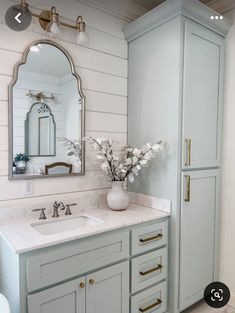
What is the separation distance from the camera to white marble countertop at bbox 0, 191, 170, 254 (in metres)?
1.27

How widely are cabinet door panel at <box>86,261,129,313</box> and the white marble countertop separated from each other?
0.84 feet

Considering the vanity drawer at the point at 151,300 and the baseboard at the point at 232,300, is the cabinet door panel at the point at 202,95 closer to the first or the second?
the vanity drawer at the point at 151,300

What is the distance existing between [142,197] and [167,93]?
0.87 metres

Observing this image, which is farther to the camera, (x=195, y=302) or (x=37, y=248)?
(x=195, y=302)

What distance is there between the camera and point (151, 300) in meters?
1.77

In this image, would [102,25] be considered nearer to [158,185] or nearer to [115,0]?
[115,0]

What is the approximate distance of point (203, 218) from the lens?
6.59 ft

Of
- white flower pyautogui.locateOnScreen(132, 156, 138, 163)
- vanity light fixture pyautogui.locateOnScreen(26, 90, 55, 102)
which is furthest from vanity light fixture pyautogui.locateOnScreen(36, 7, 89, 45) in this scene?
white flower pyautogui.locateOnScreen(132, 156, 138, 163)

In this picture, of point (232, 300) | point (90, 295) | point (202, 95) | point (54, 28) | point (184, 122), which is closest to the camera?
point (90, 295)

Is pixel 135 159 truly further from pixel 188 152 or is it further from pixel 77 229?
pixel 77 229

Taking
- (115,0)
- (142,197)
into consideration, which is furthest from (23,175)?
(115,0)

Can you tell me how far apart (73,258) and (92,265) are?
0.46ft

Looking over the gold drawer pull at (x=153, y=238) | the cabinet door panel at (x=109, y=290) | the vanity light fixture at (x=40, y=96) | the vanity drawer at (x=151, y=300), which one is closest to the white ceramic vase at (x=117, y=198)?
the gold drawer pull at (x=153, y=238)

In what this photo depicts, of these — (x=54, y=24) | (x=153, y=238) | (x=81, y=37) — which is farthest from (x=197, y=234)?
(x=54, y=24)
